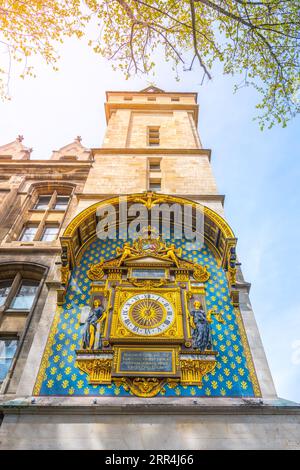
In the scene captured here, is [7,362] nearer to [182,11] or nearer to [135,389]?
[135,389]

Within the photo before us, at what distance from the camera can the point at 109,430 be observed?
26.7 ft

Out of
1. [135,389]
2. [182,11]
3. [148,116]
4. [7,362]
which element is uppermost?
[148,116]

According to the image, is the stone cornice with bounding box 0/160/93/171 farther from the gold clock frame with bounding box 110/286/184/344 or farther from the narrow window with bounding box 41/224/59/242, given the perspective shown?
the gold clock frame with bounding box 110/286/184/344

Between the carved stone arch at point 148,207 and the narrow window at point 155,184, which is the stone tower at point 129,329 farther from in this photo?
the narrow window at point 155,184

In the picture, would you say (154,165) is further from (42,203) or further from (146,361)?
(146,361)

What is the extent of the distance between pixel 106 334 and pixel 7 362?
11.5ft

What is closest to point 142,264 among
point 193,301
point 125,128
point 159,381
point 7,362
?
→ point 193,301

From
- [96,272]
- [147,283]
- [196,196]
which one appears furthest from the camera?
[196,196]

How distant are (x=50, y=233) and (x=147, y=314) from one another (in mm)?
8028

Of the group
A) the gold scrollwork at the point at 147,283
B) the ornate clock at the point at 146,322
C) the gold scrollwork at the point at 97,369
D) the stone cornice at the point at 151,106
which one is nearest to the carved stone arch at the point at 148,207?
the ornate clock at the point at 146,322

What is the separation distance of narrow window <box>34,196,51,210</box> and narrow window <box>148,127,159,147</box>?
983cm

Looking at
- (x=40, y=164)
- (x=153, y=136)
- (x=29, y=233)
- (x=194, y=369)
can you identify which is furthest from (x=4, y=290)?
(x=153, y=136)

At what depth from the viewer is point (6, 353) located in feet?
36.0

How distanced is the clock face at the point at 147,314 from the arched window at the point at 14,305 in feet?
12.2
